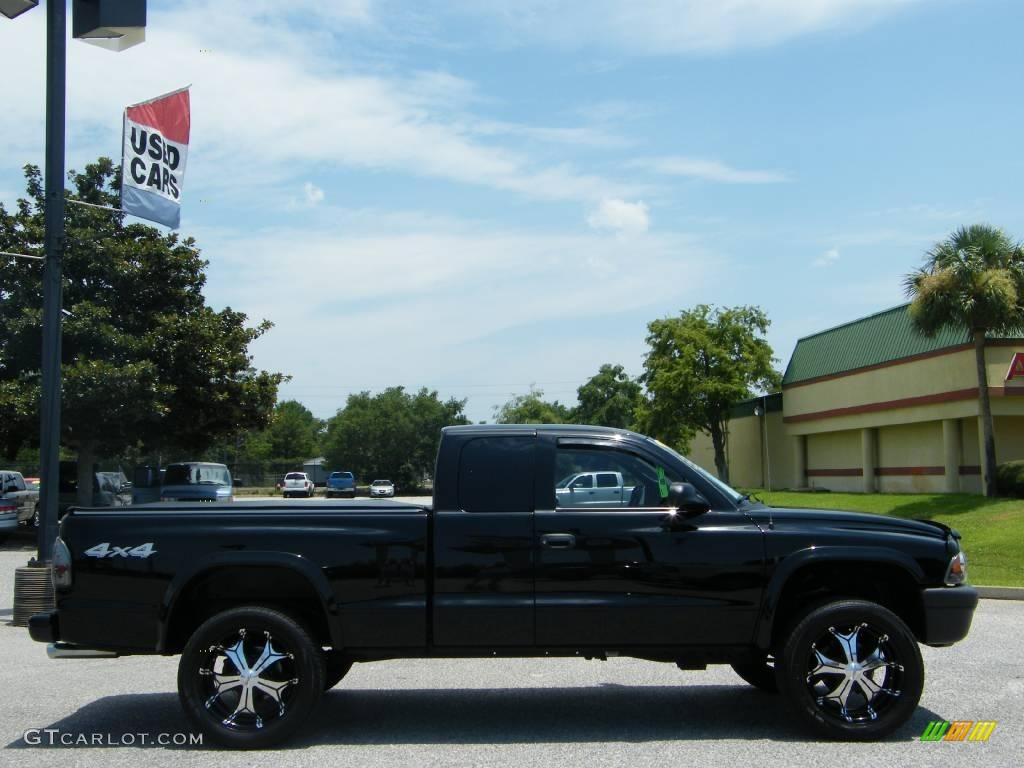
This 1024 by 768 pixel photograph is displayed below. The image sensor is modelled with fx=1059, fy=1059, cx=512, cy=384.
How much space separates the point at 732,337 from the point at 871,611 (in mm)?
50642

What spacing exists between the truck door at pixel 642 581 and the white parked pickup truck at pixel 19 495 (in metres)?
22.7

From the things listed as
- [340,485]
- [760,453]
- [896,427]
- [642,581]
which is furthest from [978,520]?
[340,485]

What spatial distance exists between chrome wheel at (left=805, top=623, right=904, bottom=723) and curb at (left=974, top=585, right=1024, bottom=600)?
9.02 metres

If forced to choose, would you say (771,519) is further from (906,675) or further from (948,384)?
Answer: (948,384)

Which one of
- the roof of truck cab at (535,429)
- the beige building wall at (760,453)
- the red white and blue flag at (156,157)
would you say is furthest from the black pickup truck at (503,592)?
the beige building wall at (760,453)

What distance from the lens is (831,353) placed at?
150ft

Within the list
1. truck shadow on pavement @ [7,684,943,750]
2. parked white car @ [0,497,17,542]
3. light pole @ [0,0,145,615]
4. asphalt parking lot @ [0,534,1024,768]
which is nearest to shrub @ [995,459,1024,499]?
asphalt parking lot @ [0,534,1024,768]

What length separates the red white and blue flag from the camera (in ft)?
39.0

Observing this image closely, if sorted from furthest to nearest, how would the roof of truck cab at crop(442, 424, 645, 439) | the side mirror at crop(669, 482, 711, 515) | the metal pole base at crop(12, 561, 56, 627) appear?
the metal pole base at crop(12, 561, 56, 627), the roof of truck cab at crop(442, 424, 645, 439), the side mirror at crop(669, 482, 711, 515)

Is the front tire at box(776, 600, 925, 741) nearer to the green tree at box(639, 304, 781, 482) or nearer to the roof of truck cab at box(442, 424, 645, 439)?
the roof of truck cab at box(442, 424, 645, 439)

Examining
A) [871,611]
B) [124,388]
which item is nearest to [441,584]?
[871,611]

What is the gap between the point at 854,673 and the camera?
6520mm

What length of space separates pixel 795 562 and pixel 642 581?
0.95 meters

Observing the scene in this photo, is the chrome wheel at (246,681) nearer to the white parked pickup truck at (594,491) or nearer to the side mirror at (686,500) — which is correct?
the white parked pickup truck at (594,491)
